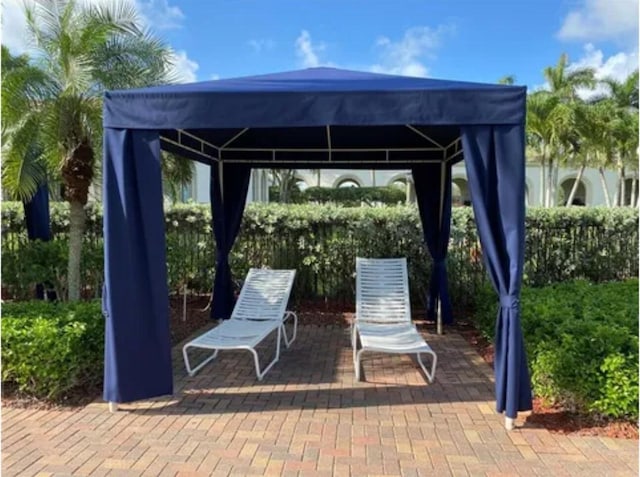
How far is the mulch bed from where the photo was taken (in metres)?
3.56

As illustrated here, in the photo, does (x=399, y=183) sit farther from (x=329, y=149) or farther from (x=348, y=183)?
(x=329, y=149)

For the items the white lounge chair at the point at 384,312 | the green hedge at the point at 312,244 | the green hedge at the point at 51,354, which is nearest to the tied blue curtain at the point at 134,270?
the green hedge at the point at 51,354

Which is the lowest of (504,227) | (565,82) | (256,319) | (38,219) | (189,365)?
(189,365)

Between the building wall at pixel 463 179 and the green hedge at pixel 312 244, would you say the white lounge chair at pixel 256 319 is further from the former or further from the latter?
the building wall at pixel 463 179

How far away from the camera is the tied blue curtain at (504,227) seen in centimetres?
355

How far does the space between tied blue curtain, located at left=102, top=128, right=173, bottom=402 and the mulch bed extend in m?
0.60

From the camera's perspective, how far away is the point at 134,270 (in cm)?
389

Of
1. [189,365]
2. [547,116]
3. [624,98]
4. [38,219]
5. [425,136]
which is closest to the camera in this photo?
[189,365]

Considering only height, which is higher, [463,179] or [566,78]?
[566,78]

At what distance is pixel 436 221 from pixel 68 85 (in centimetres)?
490

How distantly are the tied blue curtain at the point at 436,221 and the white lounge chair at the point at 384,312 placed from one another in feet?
2.13

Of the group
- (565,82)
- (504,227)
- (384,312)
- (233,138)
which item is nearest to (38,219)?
(233,138)

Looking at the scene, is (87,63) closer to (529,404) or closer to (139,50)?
(139,50)

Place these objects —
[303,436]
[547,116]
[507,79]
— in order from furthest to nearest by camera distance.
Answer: [507,79]
[547,116]
[303,436]
